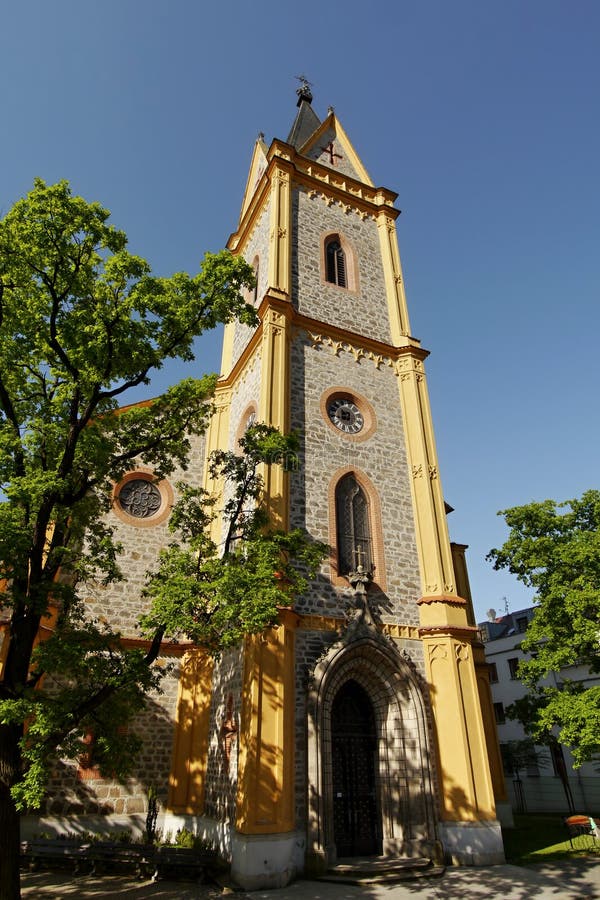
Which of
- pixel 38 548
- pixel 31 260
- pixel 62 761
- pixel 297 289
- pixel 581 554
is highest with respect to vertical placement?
pixel 297 289

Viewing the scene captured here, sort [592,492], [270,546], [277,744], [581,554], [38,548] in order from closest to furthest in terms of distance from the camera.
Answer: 1. [38,548]
2. [270,546]
3. [277,744]
4. [581,554]
5. [592,492]

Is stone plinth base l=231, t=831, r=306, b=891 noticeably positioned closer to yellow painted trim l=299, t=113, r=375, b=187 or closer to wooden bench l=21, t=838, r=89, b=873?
wooden bench l=21, t=838, r=89, b=873

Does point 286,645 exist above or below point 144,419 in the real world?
below

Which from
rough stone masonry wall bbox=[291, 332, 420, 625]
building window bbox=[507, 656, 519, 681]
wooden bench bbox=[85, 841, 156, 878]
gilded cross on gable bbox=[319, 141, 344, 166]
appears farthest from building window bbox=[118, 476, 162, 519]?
building window bbox=[507, 656, 519, 681]

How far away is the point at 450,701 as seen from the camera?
42.9 feet

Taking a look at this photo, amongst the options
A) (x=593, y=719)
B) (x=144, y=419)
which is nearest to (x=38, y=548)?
(x=144, y=419)

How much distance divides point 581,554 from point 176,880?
501 inches

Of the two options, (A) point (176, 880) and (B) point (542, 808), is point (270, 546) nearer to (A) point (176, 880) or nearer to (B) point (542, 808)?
(A) point (176, 880)

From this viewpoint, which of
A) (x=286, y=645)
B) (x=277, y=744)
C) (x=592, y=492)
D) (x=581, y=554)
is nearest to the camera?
(x=277, y=744)

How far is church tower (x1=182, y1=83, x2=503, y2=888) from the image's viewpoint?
11289mm

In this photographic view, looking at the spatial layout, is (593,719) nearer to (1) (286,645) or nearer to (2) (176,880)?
(1) (286,645)

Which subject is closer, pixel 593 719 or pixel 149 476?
pixel 593 719

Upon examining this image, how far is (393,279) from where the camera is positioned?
20344 mm

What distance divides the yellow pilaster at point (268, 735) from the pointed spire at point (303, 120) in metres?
20.5
